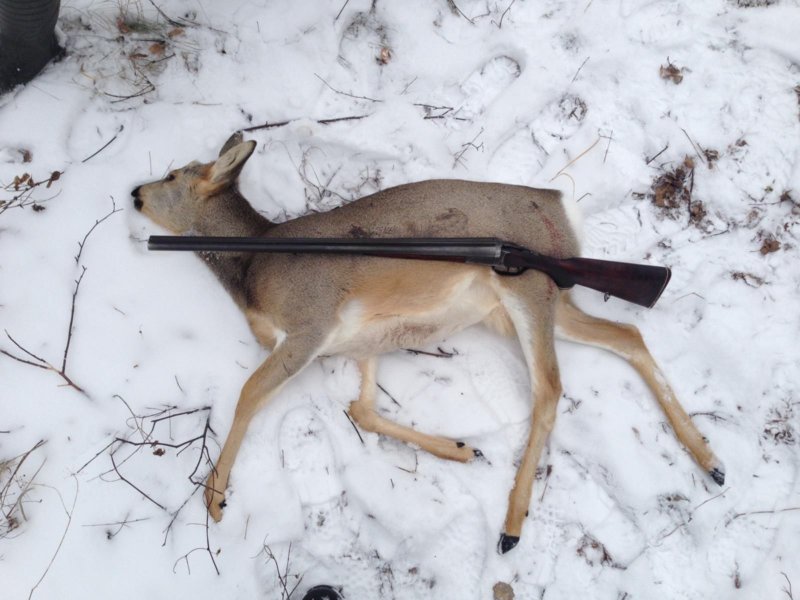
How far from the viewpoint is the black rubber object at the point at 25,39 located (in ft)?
13.6

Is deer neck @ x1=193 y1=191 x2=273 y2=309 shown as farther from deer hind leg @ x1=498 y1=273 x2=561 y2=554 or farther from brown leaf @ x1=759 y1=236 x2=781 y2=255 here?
brown leaf @ x1=759 y1=236 x2=781 y2=255

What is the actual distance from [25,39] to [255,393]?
2.67 m

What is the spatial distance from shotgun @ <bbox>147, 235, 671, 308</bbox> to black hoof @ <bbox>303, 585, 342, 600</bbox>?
197cm

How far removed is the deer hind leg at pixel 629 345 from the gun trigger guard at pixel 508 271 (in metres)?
0.51

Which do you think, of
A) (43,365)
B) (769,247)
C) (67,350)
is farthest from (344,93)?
(769,247)

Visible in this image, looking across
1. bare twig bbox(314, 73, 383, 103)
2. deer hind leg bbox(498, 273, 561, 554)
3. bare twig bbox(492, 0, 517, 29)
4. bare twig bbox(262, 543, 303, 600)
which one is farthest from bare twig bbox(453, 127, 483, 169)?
bare twig bbox(262, 543, 303, 600)

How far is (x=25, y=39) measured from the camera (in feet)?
14.5

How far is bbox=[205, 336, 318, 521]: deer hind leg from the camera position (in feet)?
13.5

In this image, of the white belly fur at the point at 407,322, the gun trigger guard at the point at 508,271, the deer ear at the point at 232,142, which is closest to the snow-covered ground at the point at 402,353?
the white belly fur at the point at 407,322

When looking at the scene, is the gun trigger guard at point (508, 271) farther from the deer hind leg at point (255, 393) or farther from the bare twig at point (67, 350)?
the bare twig at point (67, 350)

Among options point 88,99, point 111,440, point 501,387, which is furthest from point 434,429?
point 88,99

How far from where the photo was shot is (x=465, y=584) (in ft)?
13.8

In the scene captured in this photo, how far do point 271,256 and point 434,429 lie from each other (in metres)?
1.51

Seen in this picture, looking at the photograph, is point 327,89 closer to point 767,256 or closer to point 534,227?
point 534,227
